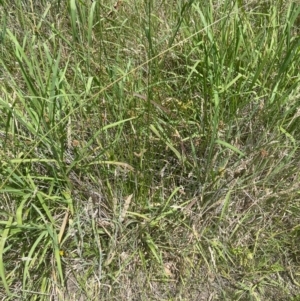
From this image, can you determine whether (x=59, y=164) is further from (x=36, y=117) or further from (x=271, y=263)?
(x=271, y=263)

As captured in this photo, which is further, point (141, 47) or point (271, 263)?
point (141, 47)

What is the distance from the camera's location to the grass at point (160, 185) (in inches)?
49.9

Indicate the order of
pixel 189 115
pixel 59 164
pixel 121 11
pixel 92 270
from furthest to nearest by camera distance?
pixel 121 11, pixel 189 115, pixel 92 270, pixel 59 164

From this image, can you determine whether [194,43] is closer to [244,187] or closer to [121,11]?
[121,11]

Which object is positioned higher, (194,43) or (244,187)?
(194,43)

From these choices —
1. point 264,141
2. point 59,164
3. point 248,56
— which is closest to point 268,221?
point 264,141

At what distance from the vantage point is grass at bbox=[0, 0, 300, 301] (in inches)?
49.9

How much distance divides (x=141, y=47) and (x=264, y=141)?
0.56m

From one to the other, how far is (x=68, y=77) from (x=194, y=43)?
19.1 inches

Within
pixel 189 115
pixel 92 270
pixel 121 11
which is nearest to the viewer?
pixel 92 270

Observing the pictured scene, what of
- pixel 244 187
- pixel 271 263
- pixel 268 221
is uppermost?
pixel 244 187

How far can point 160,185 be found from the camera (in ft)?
4.44

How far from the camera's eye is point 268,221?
136 centimetres

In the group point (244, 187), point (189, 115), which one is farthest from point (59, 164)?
point (244, 187)
